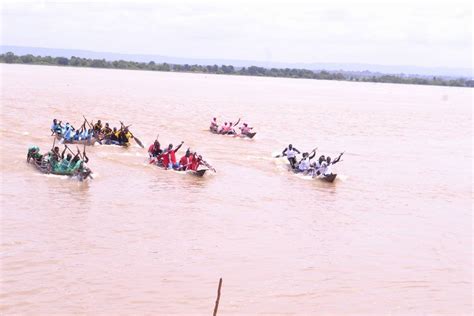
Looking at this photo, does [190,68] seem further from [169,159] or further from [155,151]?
[169,159]

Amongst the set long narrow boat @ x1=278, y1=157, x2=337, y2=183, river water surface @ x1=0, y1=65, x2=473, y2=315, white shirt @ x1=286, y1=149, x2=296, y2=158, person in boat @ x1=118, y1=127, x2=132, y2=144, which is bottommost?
river water surface @ x1=0, y1=65, x2=473, y2=315

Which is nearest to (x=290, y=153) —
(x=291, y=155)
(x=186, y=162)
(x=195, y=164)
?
(x=291, y=155)

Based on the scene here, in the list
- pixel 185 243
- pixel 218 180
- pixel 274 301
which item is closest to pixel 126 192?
pixel 218 180

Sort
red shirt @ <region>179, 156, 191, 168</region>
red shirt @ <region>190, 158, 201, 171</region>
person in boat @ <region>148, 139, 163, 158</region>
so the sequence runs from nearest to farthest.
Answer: red shirt @ <region>190, 158, 201, 171</region>, red shirt @ <region>179, 156, 191, 168</region>, person in boat @ <region>148, 139, 163, 158</region>

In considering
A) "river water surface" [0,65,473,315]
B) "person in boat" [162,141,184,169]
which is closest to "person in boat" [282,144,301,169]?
"river water surface" [0,65,473,315]

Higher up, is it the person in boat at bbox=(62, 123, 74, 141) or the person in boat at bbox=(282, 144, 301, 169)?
the person in boat at bbox=(62, 123, 74, 141)

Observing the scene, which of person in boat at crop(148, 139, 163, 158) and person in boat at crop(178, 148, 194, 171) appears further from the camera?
person in boat at crop(148, 139, 163, 158)

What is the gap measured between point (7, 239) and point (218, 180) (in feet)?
28.8

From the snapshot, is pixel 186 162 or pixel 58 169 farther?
pixel 186 162

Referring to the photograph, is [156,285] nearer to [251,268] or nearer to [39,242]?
[251,268]

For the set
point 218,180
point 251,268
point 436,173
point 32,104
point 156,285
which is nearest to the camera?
point 156,285

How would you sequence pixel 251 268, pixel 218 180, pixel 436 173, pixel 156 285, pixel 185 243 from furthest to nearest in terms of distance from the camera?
1. pixel 436 173
2. pixel 218 180
3. pixel 185 243
4. pixel 251 268
5. pixel 156 285

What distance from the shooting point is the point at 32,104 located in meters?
41.4

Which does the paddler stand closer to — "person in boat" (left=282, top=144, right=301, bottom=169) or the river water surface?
the river water surface
